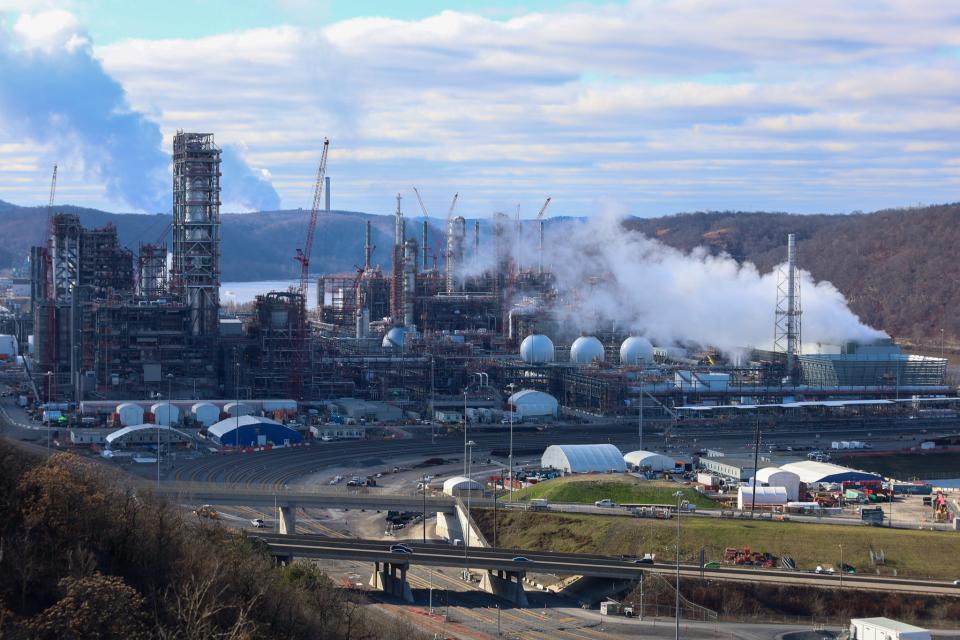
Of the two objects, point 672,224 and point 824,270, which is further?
point 672,224

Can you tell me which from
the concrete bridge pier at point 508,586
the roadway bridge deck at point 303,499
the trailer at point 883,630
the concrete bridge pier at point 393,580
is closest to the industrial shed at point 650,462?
the roadway bridge deck at point 303,499

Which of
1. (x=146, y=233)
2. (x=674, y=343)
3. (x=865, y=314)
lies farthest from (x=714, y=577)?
(x=146, y=233)

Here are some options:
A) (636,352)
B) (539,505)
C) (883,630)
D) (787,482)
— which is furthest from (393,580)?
(636,352)

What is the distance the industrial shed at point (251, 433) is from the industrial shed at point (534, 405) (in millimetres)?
11637

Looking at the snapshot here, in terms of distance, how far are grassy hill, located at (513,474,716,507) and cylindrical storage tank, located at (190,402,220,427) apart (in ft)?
56.5

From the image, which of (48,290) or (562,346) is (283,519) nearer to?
(562,346)

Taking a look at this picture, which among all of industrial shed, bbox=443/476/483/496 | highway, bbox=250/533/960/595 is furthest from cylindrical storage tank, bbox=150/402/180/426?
highway, bbox=250/533/960/595

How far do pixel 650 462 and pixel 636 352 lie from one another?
22275 mm

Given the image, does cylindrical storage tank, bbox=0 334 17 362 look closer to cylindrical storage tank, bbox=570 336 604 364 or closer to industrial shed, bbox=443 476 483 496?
cylindrical storage tank, bbox=570 336 604 364

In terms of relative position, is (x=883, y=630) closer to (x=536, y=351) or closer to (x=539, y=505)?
(x=539, y=505)

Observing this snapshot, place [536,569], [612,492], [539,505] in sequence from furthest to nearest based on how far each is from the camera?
[612,492] < [539,505] < [536,569]

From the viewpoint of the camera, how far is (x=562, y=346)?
242ft

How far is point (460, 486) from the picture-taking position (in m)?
41.9

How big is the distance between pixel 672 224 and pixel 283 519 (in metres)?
144
